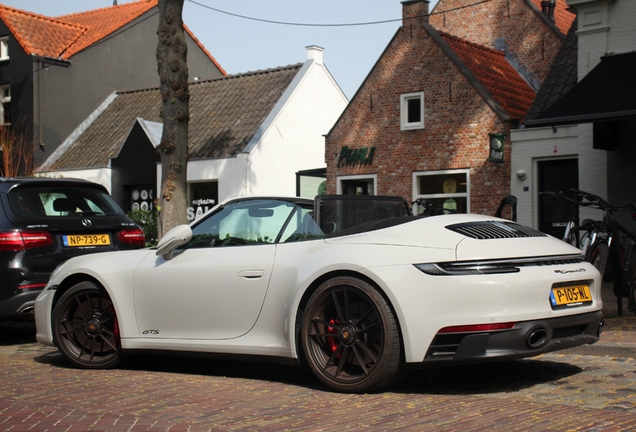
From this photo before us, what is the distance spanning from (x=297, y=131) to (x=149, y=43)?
10.4 meters

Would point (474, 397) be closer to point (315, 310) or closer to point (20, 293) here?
point (315, 310)

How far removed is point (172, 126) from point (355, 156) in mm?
11120

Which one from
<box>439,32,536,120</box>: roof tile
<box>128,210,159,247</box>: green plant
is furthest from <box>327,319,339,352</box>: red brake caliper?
<box>128,210,159,247</box>: green plant

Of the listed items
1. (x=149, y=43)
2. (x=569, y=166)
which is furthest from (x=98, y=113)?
(x=569, y=166)

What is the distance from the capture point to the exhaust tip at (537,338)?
195 inches

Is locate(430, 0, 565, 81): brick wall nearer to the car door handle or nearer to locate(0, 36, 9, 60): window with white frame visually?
locate(0, 36, 9, 60): window with white frame

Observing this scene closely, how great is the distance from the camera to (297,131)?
2859 centimetres

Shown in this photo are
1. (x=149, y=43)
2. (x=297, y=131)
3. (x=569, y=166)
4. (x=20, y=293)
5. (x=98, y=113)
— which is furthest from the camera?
(x=149, y=43)

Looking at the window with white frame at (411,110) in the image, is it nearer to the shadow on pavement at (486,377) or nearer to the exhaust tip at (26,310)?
the exhaust tip at (26,310)

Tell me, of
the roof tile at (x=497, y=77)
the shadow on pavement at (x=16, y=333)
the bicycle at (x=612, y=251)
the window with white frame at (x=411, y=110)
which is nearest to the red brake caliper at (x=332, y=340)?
the bicycle at (x=612, y=251)

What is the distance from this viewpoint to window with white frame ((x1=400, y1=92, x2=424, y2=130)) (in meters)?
22.5

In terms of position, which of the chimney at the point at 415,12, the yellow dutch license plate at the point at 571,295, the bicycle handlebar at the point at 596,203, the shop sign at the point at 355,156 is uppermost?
the chimney at the point at 415,12

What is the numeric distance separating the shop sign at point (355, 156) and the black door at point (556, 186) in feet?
17.6

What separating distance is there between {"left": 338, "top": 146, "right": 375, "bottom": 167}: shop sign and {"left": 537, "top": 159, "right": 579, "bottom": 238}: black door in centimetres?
536
